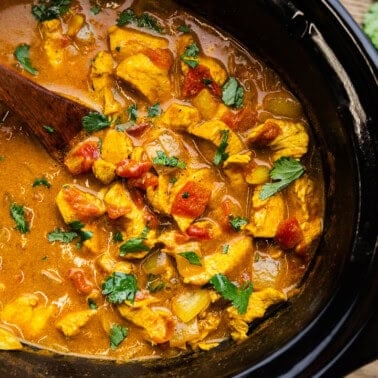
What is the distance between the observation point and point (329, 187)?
396cm

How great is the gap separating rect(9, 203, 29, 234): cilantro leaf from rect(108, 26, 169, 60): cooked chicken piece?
1.03 m

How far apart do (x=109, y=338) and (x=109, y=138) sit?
116 centimetres

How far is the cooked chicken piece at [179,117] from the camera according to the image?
389cm

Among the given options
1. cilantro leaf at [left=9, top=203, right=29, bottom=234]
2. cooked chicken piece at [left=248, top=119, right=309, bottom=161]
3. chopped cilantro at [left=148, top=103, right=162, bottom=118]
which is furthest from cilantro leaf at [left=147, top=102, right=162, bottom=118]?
cilantro leaf at [left=9, top=203, right=29, bottom=234]

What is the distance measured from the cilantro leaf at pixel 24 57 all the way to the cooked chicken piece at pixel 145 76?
515mm

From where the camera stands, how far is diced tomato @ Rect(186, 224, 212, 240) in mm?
3889

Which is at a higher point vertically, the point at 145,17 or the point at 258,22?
the point at 258,22

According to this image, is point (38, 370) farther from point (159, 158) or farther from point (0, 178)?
point (159, 158)

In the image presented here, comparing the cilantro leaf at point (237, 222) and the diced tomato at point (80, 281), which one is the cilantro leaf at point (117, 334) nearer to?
the diced tomato at point (80, 281)

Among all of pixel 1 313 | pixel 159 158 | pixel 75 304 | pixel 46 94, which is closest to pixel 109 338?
pixel 75 304

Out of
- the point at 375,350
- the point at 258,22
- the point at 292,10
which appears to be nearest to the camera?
the point at 375,350

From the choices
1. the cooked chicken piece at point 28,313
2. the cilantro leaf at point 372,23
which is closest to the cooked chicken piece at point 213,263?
the cooked chicken piece at point 28,313

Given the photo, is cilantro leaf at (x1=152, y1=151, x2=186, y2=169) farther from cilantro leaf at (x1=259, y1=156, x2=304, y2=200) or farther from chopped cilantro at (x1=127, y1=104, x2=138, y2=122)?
cilantro leaf at (x1=259, y1=156, x2=304, y2=200)

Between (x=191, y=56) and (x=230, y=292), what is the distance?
4.52 ft
